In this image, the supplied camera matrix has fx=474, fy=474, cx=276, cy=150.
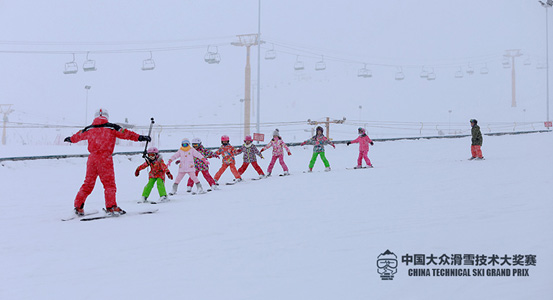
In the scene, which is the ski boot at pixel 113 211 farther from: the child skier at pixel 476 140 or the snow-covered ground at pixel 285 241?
the child skier at pixel 476 140

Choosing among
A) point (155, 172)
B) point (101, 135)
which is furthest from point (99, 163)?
point (155, 172)

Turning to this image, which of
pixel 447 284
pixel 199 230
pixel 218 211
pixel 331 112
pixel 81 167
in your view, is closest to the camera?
pixel 447 284

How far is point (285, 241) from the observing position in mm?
5648

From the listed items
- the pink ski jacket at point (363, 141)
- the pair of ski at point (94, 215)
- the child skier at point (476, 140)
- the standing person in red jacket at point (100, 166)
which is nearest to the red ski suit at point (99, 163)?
the standing person in red jacket at point (100, 166)

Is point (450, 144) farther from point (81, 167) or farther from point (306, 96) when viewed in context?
point (306, 96)

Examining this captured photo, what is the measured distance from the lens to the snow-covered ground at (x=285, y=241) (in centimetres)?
407

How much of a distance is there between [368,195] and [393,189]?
3.06ft

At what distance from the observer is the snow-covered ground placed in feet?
13.3

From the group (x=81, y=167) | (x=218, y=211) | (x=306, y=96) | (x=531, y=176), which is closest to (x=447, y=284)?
(x=218, y=211)

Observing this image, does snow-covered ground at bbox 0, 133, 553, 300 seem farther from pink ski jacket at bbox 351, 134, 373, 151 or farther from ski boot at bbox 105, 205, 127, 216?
pink ski jacket at bbox 351, 134, 373, 151

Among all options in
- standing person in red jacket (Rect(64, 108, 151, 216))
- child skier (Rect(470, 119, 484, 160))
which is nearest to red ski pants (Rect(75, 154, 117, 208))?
standing person in red jacket (Rect(64, 108, 151, 216))

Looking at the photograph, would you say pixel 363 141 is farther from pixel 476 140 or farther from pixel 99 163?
pixel 99 163

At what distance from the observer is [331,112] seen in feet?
225

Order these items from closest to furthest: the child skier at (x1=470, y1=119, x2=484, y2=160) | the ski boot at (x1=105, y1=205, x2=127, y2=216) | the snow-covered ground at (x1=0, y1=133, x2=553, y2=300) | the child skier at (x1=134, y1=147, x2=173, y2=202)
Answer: the snow-covered ground at (x1=0, y1=133, x2=553, y2=300), the ski boot at (x1=105, y1=205, x2=127, y2=216), the child skier at (x1=134, y1=147, x2=173, y2=202), the child skier at (x1=470, y1=119, x2=484, y2=160)
